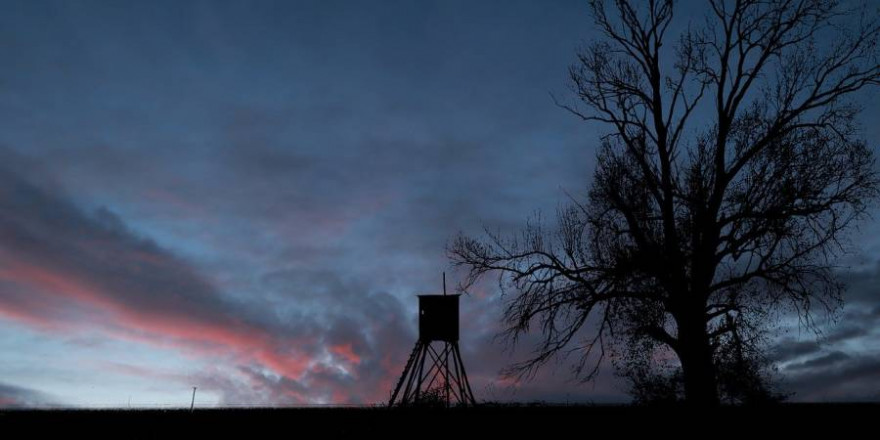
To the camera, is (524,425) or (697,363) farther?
(697,363)

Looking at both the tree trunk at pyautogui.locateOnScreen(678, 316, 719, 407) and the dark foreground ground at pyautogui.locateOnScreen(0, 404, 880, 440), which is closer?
the dark foreground ground at pyautogui.locateOnScreen(0, 404, 880, 440)

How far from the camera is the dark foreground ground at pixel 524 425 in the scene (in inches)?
492

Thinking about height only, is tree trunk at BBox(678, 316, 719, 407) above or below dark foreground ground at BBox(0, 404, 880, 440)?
above

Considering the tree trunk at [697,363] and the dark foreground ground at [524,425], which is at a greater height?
the tree trunk at [697,363]

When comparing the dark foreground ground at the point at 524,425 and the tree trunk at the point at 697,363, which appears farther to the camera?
the tree trunk at the point at 697,363

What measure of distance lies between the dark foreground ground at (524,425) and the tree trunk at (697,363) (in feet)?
16.8

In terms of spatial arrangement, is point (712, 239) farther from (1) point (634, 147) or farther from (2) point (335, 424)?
(2) point (335, 424)

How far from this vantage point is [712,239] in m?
21.7

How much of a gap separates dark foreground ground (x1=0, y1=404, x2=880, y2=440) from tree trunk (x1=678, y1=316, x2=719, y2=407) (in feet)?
16.8

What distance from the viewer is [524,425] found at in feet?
45.5

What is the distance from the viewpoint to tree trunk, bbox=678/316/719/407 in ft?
68.2

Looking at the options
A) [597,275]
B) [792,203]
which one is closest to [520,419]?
[597,275]

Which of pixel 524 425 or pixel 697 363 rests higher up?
pixel 697 363

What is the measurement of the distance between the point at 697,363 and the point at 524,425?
970 centimetres
